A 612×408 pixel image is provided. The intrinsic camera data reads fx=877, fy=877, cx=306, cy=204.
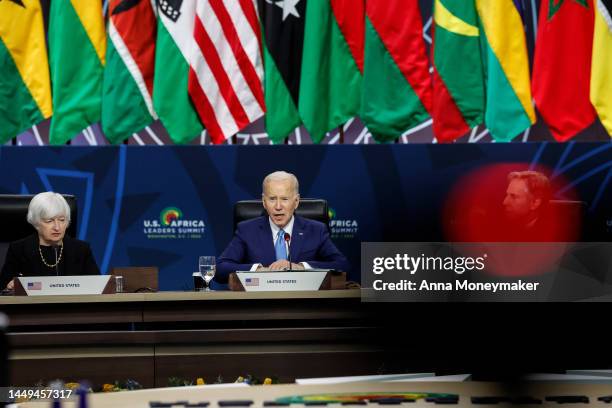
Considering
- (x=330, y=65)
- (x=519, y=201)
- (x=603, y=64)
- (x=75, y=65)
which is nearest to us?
(x=519, y=201)

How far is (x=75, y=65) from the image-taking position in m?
5.81

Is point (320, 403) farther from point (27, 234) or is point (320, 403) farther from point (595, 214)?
point (595, 214)

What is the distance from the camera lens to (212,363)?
120 inches

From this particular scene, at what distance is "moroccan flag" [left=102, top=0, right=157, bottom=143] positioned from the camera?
5.80 metres

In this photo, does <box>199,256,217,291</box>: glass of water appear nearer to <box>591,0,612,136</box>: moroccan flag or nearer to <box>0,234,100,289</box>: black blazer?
<box>0,234,100,289</box>: black blazer

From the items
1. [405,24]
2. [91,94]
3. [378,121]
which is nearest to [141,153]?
[91,94]

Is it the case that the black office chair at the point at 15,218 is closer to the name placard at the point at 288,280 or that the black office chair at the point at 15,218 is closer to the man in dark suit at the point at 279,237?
the man in dark suit at the point at 279,237

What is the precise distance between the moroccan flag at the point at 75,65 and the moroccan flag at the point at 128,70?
0.08m

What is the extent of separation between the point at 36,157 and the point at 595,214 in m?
3.72

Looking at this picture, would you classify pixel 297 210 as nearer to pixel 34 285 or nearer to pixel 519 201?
pixel 519 201

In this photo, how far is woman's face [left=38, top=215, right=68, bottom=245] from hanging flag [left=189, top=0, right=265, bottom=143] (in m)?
1.84

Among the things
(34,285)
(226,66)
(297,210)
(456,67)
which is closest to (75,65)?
(226,66)

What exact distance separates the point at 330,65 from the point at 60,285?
3059mm

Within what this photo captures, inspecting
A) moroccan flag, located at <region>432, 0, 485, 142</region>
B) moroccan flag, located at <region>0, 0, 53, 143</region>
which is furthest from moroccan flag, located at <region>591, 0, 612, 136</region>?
moroccan flag, located at <region>0, 0, 53, 143</region>
